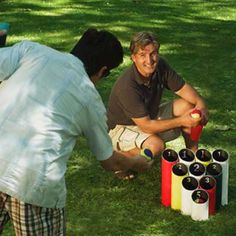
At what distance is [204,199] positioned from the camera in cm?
407

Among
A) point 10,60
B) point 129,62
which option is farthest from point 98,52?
point 129,62

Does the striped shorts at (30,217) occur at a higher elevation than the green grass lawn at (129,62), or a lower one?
higher

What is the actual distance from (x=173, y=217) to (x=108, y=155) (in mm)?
1484

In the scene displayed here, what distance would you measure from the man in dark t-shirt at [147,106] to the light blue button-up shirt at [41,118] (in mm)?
1780

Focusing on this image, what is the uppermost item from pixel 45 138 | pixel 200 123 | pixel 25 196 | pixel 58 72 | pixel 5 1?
pixel 58 72

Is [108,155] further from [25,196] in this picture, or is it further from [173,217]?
[173,217]

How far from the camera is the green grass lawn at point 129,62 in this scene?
4.21 meters

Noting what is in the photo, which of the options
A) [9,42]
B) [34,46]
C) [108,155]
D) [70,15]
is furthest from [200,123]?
[70,15]

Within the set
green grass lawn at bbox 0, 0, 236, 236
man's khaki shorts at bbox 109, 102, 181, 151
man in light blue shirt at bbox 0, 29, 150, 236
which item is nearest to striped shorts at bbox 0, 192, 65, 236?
man in light blue shirt at bbox 0, 29, 150, 236

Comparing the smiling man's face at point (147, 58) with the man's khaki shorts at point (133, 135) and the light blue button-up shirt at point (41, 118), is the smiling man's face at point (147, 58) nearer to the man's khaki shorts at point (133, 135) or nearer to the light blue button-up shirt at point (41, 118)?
the man's khaki shorts at point (133, 135)

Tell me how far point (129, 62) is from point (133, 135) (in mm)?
2821

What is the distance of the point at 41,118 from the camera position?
8.55 feet

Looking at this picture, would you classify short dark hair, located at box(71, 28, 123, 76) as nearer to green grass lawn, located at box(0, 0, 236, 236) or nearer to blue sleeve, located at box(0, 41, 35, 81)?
blue sleeve, located at box(0, 41, 35, 81)

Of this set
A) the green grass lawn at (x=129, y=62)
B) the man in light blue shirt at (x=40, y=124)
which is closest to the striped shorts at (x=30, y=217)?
the man in light blue shirt at (x=40, y=124)
